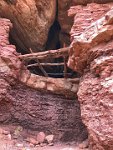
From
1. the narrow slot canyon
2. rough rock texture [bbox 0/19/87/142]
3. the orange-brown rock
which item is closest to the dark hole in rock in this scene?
the narrow slot canyon

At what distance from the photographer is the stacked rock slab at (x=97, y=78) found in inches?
195

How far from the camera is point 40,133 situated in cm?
684

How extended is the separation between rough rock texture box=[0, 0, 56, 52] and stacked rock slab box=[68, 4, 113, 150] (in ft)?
6.96

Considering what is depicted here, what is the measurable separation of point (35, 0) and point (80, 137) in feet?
12.7

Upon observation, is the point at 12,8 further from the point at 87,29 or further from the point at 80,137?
the point at 80,137

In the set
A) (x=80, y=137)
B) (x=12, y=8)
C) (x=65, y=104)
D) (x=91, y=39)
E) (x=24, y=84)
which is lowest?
(x=80, y=137)

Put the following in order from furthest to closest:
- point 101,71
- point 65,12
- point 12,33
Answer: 1. point 12,33
2. point 65,12
3. point 101,71

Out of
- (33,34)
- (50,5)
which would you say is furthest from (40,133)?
(50,5)

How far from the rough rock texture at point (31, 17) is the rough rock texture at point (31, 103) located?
0.43 m

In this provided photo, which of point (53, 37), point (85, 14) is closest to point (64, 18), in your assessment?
point (53, 37)

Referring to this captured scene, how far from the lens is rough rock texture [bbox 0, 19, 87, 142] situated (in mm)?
6977

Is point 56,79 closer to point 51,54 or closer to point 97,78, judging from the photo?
point 51,54

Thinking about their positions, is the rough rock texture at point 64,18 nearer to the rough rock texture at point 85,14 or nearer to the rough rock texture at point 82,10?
the rough rock texture at point 82,10

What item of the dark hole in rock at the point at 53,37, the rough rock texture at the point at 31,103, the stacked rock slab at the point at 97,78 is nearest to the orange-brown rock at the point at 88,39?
the stacked rock slab at the point at 97,78
